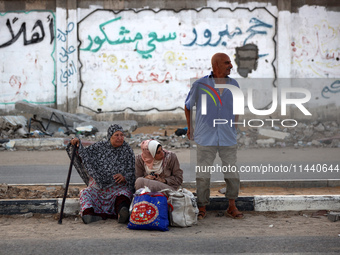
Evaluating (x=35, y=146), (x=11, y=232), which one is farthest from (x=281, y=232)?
(x=35, y=146)

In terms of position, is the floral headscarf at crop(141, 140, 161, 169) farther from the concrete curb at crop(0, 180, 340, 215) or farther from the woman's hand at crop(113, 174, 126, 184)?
the concrete curb at crop(0, 180, 340, 215)

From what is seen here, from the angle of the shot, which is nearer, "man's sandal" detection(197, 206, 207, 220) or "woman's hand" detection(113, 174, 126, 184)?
"man's sandal" detection(197, 206, 207, 220)

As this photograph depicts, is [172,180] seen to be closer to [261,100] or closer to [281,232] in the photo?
[281,232]

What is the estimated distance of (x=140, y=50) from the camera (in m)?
15.9

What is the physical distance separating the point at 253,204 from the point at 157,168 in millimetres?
1134

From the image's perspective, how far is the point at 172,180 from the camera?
521 cm

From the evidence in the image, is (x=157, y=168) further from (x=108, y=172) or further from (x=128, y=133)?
(x=128, y=133)

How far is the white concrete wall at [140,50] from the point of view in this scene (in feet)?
51.3

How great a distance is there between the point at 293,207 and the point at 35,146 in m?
8.03

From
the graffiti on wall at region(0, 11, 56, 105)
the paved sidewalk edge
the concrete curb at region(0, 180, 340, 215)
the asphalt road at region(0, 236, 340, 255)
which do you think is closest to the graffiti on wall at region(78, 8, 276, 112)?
the graffiti on wall at region(0, 11, 56, 105)

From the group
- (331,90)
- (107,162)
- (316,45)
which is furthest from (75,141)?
(331,90)

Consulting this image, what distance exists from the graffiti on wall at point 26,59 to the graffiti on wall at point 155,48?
1011mm

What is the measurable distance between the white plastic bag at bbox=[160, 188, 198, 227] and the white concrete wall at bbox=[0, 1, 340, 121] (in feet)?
36.3

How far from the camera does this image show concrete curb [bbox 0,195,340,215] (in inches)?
212
